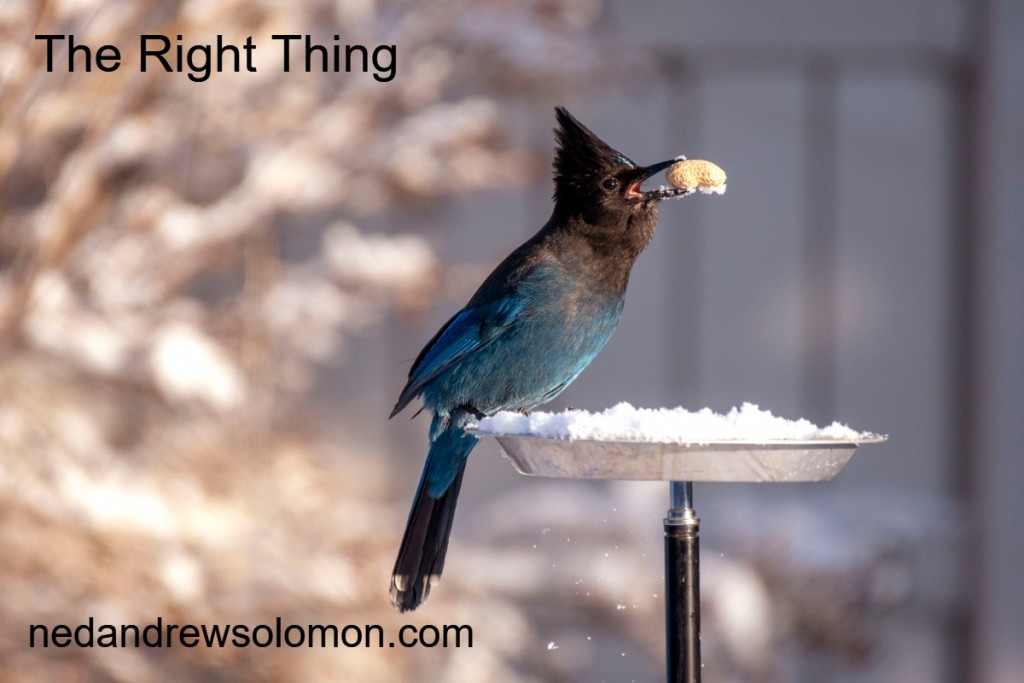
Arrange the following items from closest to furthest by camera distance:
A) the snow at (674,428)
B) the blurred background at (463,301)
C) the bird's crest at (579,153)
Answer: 1. the snow at (674,428)
2. the bird's crest at (579,153)
3. the blurred background at (463,301)

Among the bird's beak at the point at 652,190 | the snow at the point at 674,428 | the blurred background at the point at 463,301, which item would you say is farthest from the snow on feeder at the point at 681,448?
the blurred background at the point at 463,301

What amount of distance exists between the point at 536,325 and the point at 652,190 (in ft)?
1.08

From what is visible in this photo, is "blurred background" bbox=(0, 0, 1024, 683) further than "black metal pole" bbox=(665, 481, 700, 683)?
Yes

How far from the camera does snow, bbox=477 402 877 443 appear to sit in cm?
147

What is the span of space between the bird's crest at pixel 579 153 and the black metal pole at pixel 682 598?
2.30 feet

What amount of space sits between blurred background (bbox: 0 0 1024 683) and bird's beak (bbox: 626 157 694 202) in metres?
1.42

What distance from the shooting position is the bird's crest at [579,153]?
216 centimetres

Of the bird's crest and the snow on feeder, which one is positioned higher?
the bird's crest

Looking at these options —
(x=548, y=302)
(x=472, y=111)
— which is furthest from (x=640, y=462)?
(x=472, y=111)

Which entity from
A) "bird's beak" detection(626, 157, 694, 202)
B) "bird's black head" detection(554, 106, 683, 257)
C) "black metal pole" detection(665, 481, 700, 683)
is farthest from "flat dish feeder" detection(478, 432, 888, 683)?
"bird's black head" detection(554, 106, 683, 257)

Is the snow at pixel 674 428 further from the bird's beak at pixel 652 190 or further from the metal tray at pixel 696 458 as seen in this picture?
the bird's beak at pixel 652 190

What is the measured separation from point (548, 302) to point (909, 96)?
138 inches

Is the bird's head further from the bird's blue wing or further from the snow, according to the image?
the snow

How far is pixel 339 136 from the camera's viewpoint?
446 cm
